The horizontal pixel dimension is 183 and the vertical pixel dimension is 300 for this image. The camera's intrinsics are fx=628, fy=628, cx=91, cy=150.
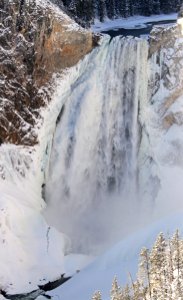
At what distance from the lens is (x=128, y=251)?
93.6 feet

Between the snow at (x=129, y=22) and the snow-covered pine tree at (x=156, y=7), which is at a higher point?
the snow-covered pine tree at (x=156, y=7)

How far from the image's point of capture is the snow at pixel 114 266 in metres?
27.0

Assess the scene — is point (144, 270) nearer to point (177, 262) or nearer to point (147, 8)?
point (177, 262)

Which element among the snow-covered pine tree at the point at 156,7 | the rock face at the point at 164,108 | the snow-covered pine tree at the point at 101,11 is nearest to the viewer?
the rock face at the point at 164,108

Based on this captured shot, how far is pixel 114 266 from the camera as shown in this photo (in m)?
28.0

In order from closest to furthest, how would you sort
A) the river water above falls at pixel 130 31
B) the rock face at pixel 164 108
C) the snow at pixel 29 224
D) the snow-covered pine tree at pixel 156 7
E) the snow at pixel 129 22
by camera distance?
the snow at pixel 29 224, the rock face at pixel 164 108, the river water above falls at pixel 130 31, the snow at pixel 129 22, the snow-covered pine tree at pixel 156 7

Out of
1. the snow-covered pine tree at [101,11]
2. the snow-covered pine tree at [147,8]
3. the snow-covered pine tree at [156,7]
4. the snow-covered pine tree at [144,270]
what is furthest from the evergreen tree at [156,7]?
the snow-covered pine tree at [144,270]

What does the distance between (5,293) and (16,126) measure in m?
8.27

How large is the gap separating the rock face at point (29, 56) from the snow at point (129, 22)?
1162cm

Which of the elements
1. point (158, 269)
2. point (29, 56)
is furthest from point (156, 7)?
point (158, 269)

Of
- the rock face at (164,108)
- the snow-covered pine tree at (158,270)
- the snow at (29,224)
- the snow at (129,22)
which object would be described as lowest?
the snow-covered pine tree at (158,270)

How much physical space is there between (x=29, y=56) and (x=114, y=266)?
→ 1119 cm

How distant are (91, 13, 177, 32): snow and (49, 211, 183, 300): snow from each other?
61.0 feet

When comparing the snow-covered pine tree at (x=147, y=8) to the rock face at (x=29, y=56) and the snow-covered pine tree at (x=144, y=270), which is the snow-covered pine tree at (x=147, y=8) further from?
the snow-covered pine tree at (x=144, y=270)
